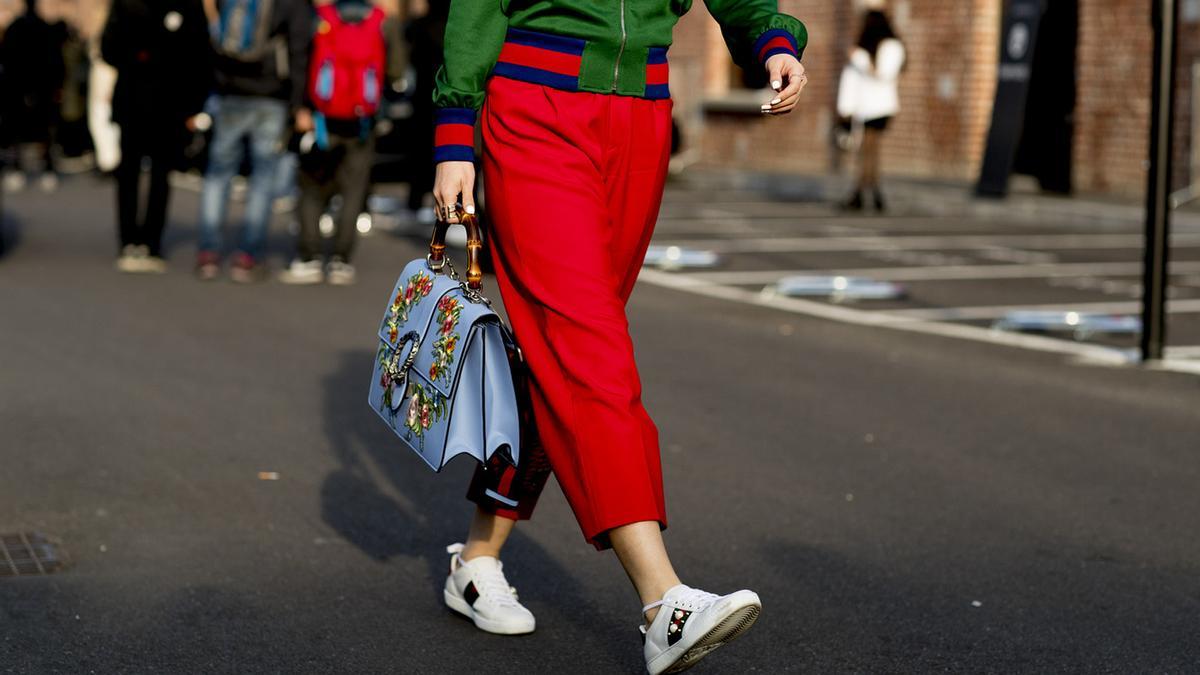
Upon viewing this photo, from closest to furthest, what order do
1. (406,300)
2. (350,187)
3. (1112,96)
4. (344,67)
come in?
(406,300)
(344,67)
(350,187)
(1112,96)

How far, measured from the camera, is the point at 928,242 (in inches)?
584

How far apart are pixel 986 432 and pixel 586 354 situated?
11.5 feet

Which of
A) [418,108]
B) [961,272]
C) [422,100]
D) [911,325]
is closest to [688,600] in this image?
[911,325]

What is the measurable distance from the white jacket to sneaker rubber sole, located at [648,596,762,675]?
14076 millimetres

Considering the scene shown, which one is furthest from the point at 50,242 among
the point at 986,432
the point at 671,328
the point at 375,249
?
the point at 986,432

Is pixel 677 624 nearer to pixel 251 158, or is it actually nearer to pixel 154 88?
pixel 251 158

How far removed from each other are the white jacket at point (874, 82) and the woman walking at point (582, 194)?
13.6 m

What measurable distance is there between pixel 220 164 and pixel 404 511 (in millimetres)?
6228

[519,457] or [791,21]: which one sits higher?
[791,21]

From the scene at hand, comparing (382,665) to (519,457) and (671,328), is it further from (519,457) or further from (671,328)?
(671,328)

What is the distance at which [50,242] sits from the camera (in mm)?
13547

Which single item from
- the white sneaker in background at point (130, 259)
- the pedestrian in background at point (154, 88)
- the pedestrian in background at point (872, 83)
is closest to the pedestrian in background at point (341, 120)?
the pedestrian in background at point (154, 88)

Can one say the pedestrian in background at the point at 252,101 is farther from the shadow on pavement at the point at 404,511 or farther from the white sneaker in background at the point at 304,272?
the shadow on pavement at the point at 404,511

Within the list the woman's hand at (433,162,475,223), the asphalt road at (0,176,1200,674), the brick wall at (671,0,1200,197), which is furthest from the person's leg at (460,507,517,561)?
the brick wall at (671,0,1200,197)
